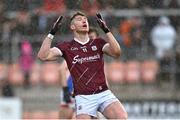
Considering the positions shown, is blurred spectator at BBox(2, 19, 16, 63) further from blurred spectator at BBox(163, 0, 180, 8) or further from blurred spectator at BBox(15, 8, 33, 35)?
blurred spectator at BBox(163, 0, 180, 8)

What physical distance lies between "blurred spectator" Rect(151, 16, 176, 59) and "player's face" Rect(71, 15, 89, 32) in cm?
655

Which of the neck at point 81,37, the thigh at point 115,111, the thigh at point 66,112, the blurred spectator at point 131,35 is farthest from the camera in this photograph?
the blurred spectator at point 131,35

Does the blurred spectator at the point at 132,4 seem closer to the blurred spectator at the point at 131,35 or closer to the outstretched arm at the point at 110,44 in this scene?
the blurred spectator at the point at 131,35

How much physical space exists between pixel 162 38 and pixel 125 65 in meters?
0.99

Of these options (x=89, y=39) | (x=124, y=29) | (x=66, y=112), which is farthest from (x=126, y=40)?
(x=89, y=39)

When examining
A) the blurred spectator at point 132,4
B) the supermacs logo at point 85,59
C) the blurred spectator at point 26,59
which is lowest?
the blurred spectator at point 26,59

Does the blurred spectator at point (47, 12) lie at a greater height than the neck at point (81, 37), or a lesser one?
greater

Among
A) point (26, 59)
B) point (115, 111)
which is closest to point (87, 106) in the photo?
point (115, 111)

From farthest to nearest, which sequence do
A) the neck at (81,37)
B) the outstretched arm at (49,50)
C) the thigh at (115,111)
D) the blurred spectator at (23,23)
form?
the blurred spectator at (23,23), the neck at (81,37), the outstretched arm at (49,50), the thigh at (115,111)

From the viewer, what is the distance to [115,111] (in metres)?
10.0

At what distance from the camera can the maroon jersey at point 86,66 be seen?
33.6 ft

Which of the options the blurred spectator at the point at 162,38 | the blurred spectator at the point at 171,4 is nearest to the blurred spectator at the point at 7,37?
the blurred spectator at the point at 162,38

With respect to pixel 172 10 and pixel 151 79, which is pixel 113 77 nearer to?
pixel 151 79

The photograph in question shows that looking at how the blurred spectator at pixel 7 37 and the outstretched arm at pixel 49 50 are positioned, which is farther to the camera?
the blurred spectator at pixel 7 37
